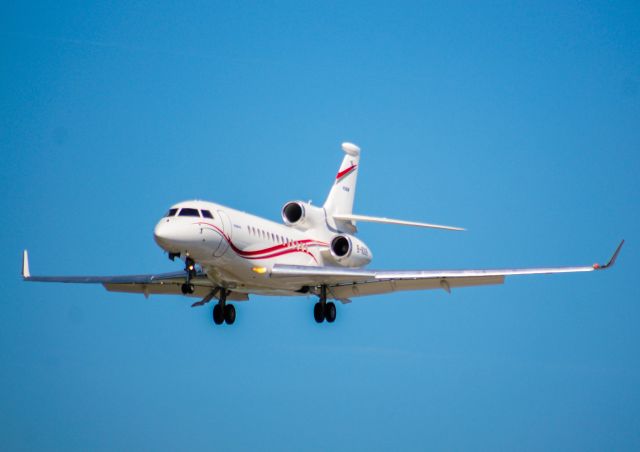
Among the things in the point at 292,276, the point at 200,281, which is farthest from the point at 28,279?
the point at 292,276

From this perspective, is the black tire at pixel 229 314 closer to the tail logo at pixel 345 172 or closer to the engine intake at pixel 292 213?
the engine intake at pixel 292 213

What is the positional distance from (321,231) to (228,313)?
415 centimetres

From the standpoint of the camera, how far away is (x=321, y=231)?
128 ft

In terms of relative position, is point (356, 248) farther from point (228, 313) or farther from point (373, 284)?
point (228, 313)

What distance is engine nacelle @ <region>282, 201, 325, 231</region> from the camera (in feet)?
126

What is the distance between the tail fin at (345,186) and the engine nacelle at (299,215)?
5.69 feet

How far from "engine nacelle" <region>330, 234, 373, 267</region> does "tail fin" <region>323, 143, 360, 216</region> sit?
170cm

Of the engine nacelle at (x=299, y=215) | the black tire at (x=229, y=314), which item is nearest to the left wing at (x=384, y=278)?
the engine nacelle at (x=299, y=215)

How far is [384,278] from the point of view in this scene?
36.2m

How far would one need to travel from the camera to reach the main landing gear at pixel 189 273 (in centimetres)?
3369

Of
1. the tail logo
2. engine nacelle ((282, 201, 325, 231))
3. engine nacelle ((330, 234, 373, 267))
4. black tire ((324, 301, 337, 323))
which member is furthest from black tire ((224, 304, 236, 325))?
the tail logo

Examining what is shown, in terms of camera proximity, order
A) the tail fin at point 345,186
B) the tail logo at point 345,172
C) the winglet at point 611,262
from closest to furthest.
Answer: the winglet at point 611,262 < the tail fin at point 345,186 < the tail logo at point 345,172

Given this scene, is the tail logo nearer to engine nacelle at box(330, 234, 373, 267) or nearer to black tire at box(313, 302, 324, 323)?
engine nacelle at box(330, 234, 373, 267)

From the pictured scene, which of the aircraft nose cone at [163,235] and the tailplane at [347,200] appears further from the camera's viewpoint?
the tailplane at [347,200]
